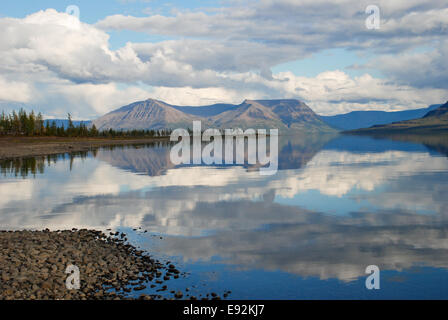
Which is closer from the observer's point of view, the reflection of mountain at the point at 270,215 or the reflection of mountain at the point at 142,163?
the reflection of mountain at the point at 270,215

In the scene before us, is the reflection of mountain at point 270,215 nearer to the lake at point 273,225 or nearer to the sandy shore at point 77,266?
the lake at point 273,225

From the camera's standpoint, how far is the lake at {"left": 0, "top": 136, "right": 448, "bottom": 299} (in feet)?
59.9

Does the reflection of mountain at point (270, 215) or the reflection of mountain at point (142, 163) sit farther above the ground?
the reflection of mountain at point (142, 163)

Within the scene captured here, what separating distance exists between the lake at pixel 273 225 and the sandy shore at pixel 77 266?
1.39m

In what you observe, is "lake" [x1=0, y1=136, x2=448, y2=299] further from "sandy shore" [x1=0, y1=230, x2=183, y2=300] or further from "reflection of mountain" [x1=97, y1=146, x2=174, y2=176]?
"reflection of mountain" [x1=97, y1=146, x2=174, y2=176]

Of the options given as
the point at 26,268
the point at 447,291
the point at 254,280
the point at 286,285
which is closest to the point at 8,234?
the point at 26,268

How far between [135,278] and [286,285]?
689cm

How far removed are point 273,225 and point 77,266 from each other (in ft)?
46.0

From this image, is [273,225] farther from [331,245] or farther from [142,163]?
[142,163]

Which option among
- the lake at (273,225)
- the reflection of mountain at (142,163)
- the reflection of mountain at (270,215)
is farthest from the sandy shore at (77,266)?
the reflection of mountain at (142,163)

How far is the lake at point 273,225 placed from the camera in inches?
719

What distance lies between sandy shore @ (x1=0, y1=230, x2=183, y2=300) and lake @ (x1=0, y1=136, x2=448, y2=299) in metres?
1.39

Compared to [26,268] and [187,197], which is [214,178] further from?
[26,268]

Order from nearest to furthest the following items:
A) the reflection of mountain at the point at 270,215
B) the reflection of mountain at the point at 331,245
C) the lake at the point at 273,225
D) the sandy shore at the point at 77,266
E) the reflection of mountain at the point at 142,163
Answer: the sandy shore at the point at 77,266, the lake at the point at 273,225, the reflection of mountain at the point at 331,245, the reflection of mountain at the point at 270,215, the reflection of mountain at the point at 142,163
